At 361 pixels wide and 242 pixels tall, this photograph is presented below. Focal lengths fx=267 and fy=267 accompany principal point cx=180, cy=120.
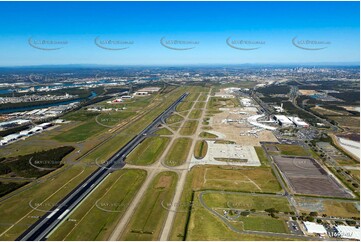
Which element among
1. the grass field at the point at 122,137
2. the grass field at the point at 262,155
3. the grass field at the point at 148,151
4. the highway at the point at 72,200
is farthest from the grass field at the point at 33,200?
the grass field at the point at 262,155

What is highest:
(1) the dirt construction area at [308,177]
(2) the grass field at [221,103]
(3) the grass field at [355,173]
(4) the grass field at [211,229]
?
(4) the grass field at [211,229]

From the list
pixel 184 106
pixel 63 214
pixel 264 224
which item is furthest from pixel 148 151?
pixel 184 106

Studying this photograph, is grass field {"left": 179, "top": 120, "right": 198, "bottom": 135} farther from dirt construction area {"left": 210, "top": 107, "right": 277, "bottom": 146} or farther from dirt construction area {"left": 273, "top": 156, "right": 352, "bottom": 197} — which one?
dirt construction area {"left": 273, "top": 156, "right": 352, "bottom": 197}

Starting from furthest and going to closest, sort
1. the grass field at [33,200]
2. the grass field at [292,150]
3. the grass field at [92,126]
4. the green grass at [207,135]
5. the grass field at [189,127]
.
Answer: the grass field at [189,127] → the grass field at [92,126] → the green grass at [207,135] → the grass field at [292,150] → the grass field at [33,200]

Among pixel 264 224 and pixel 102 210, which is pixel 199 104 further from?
pixel 264 224

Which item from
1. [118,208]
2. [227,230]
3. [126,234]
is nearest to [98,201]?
[118,208]

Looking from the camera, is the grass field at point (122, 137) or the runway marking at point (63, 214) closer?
the runway marking at point (63, 214)

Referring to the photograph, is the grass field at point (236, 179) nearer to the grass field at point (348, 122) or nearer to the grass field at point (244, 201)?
the grass field at point (244, 201)
